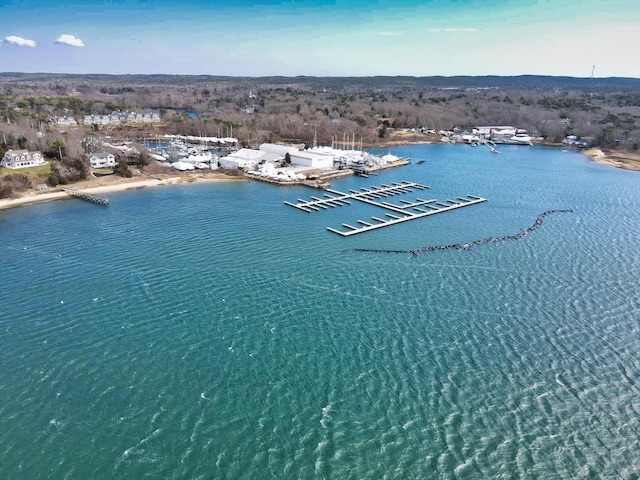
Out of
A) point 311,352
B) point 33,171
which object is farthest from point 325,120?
point 311,352

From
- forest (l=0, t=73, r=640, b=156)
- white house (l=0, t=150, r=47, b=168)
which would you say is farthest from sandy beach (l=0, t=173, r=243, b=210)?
forest (l=0, t=73, r=640, b=156)

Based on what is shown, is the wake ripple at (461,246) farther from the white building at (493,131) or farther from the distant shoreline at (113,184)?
the white building at (493,131)

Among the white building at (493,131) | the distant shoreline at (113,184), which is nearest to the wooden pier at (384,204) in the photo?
the distant shoreline at (113,184)

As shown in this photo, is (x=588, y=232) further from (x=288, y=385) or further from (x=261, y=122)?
(x=261, y=122)

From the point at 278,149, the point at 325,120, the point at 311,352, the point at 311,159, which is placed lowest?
the point at 311,352

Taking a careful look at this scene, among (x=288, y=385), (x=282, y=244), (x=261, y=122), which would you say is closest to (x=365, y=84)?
(x=261, y=122)

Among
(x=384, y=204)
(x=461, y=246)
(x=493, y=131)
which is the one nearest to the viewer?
(x=461, y=246)

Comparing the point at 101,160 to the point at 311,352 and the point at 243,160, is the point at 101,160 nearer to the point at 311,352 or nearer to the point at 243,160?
Answer: the point at 243,160
